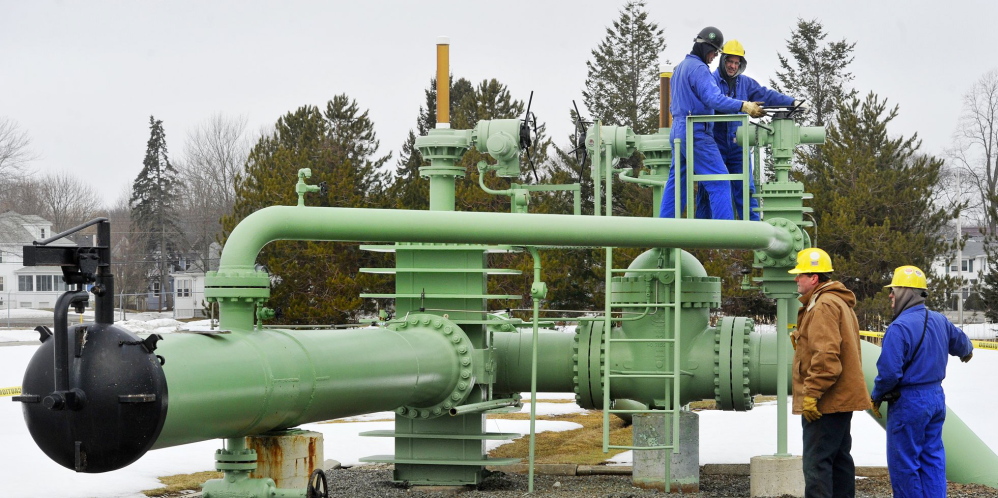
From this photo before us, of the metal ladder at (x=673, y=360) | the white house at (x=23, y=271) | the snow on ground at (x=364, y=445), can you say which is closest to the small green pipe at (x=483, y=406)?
the metal ladder at (x=673, y=360)

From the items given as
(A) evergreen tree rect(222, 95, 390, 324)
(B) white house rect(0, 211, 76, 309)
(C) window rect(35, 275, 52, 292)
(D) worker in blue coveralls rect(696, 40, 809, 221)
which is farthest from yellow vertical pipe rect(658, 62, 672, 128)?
(C) window rect(35, 275, 52, 292)

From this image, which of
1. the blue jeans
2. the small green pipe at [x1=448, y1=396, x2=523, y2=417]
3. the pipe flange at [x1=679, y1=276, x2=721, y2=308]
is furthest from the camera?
the pipe flange at [x1=679, y1=276, x2=721, y2=308]

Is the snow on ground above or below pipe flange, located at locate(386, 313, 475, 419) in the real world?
below

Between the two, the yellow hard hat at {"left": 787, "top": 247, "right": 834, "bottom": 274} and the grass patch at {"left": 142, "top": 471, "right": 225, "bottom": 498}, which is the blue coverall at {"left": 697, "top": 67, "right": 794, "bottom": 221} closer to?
the yellow hard hat at {"left": 787, "top": 247, "right": 834, "bottom": 274}

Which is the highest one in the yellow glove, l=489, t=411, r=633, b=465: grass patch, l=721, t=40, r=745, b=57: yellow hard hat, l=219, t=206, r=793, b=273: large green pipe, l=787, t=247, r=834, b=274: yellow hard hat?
l=721, t=40, r=745, b=57: yellow hard hat

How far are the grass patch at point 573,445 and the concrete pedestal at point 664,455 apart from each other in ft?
7.75

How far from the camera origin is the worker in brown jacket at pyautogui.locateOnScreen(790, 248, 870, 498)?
7.76 metres

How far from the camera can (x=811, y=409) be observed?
307 inches

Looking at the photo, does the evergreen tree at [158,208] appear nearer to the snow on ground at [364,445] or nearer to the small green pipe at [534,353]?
the snow on ground at [364,445]

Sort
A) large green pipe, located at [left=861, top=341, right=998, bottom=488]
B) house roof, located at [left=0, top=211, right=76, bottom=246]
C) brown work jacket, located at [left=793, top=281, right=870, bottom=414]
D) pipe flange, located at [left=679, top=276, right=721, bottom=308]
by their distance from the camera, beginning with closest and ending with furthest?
brown work jacket, located at [left=793, top=281, right=870, bottom=414], large green pipe, located at [left=861, top=341, right=998, bottom=488], pipe flange, located at [left=679, top=276, right=721, bottom=308], house roof, located at [left=0, top=211, right=76, bottom=246]

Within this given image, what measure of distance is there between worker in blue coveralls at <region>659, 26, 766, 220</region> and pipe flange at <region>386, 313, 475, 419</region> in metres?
2.33

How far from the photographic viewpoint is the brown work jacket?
25.4 ft

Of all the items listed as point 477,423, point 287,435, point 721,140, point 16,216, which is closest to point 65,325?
point 287,435

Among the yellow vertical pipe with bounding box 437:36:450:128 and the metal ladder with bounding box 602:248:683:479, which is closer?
the metal ladder with bounding box 602:248:683:479
